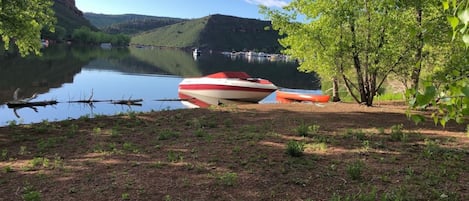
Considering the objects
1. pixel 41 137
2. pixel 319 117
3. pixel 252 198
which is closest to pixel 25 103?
pixel 41 137

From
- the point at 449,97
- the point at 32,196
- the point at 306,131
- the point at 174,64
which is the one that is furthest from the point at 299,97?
the point at 174,64

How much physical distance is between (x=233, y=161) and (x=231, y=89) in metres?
20.5

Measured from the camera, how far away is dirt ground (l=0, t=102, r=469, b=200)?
280 inches

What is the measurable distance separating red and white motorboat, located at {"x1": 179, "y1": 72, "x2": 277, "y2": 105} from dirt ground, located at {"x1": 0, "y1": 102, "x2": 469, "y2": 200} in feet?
46.0

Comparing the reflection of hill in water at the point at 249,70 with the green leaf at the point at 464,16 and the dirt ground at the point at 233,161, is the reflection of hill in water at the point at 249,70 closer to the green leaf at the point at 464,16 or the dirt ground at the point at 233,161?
the dirt ground at the point at 233,161

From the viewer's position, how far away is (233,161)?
907 cm

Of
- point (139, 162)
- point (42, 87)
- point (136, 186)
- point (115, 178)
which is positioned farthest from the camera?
point (42, 87)

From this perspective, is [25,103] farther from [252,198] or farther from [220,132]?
[252,198]

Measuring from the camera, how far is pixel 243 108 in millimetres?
20172

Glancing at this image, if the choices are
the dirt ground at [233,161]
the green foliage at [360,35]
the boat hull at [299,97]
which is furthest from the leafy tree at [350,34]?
the boat hull at [299,97]

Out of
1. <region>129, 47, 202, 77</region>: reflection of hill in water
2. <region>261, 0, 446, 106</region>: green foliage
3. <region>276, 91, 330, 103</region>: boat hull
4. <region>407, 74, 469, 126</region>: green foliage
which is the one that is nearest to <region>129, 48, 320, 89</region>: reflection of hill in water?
<region>129, 47, 202, 77</region>: reflection of hill in water

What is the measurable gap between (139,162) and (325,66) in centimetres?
1120

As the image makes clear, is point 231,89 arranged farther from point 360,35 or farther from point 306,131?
point 306,131

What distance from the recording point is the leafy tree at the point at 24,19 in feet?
48.1
